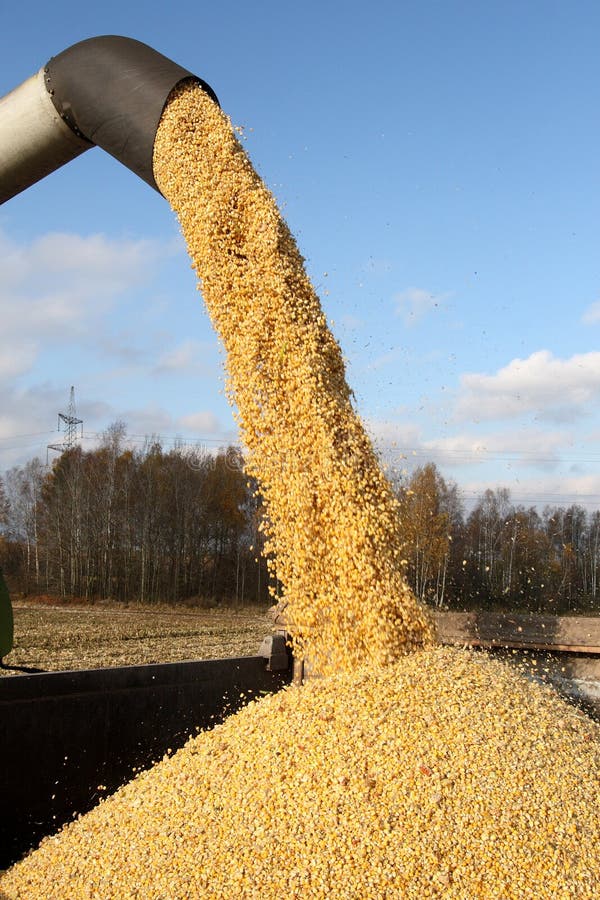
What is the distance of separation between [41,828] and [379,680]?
5.03ft

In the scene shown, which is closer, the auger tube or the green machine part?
the green machine part

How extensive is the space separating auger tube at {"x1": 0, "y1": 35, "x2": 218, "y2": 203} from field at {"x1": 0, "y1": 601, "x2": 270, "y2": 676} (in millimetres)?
4383

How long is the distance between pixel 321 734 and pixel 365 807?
1.38 ft

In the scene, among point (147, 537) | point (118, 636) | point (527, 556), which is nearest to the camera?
point (118, 636)

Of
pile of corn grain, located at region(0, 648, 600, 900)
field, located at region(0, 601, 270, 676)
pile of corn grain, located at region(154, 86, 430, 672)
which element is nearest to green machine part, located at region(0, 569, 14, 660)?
pile of corn grain, located at region(0, 648, 600, 900)

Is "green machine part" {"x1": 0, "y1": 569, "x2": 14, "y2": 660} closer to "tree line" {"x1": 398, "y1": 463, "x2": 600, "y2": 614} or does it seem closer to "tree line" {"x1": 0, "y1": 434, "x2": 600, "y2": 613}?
"tree line" {"x1": 398, "y1": 463, "x2": 600, "y2": 614}

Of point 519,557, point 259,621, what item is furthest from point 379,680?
point 519,557

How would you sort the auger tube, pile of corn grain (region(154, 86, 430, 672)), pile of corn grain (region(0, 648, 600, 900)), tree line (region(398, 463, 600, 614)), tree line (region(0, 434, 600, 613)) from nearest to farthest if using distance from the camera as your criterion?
pile of corn grain (region(0, 648, 600, 900)) < pile of corn grain (region(154, 86, 430, 672)) < the auger tube < tree line (region(398, 463, 600, 614)) < tree line (region(0, 434, 600, 613))

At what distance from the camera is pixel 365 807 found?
244 cm

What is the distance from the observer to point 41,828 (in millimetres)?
2986

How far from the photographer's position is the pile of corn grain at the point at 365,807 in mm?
2277

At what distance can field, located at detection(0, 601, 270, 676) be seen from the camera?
9997 millimetres

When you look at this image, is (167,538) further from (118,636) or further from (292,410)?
(292,410)

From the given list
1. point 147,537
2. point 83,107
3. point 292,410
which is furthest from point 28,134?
point 147,537
